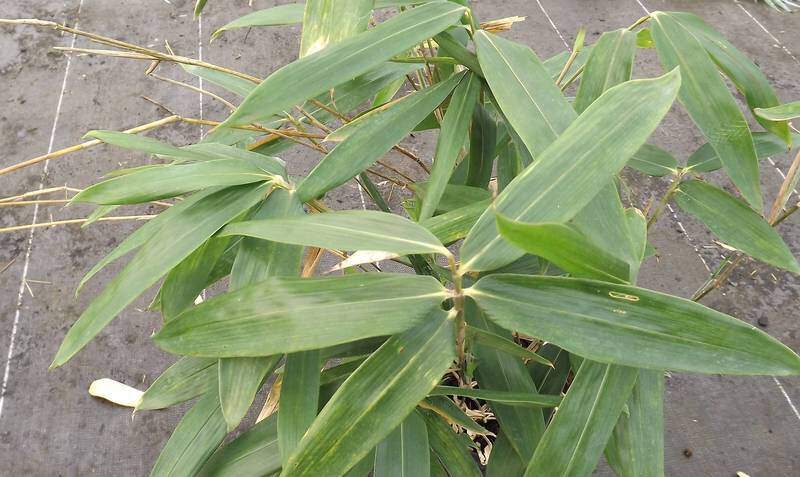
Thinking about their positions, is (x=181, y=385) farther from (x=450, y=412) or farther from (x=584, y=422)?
(x=584, y=422)

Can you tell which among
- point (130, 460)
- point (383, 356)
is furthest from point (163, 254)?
point (130, 460)

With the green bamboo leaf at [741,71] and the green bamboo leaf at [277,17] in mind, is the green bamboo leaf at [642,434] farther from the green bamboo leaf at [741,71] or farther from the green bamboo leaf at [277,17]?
the green bamboo leaf at [277,17]

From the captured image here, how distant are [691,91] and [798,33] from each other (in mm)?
1513

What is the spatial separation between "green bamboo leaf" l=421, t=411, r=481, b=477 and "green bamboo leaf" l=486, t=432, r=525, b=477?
0.04 meters

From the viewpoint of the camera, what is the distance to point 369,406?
37 cm

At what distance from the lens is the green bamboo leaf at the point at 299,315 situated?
1.21 feet

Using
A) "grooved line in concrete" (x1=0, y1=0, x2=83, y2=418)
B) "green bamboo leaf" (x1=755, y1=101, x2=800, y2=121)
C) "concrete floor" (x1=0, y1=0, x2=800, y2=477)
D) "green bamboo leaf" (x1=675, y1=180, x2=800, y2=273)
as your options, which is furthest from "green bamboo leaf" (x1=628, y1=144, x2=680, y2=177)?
"grooved line in concrete" (x1=0, y1=0, x2=83, y2=418)

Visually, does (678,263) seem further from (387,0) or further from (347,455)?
(347,455)

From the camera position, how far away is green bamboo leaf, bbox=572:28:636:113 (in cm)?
49

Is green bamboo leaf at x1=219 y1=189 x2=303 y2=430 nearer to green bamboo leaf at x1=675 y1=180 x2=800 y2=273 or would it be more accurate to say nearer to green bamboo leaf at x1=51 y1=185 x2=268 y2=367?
green bamboo leaf at x1=51 y1=185 x2=268 y2=367

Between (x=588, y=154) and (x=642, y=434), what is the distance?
25 centimetres

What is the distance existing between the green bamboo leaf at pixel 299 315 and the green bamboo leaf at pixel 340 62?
0.13 m

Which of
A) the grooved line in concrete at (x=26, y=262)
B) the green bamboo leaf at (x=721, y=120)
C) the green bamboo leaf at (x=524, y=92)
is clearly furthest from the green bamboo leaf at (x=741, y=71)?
the grooved line in concrete at (x=26, y=262)

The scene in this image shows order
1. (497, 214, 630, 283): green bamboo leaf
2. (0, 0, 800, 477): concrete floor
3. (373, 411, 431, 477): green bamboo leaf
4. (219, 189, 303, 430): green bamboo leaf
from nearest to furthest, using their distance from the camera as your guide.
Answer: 1. (497, 214, 630, 283): green bamboo leaf
2. (219, 189, 303, 430): green bamboo leaf
3. (373, 411, 431, 477): green bamboo leaf
4. (0, 0, 800, 477): concrete floor
